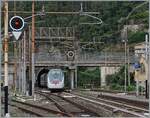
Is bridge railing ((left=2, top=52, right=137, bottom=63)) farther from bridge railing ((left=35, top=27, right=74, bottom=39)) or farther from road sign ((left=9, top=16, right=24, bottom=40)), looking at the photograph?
road sign ((left=9, top=16, right=24, bottom=40))

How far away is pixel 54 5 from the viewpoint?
51.2 m

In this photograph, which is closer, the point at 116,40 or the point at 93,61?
the point at 93,61

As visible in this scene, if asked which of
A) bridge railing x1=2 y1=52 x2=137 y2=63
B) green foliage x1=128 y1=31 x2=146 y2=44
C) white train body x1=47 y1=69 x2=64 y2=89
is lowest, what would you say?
white train body x1=47 y1=69 x2=64 y2=89

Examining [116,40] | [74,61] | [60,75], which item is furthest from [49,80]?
[116,40]

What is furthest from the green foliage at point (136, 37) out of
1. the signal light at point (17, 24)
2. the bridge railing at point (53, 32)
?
the signal light at point (17, 24)

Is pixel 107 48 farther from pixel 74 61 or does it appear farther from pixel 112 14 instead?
pixel 74 61

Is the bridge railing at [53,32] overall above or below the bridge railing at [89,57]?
above

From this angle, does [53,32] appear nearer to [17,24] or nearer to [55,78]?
[55,78]

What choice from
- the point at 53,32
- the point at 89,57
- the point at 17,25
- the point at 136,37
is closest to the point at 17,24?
the point at 17,25

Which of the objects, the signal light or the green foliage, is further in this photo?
the green foliage

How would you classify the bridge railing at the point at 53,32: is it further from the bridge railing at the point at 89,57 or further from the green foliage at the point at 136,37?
the green foliage at the point at 136,37

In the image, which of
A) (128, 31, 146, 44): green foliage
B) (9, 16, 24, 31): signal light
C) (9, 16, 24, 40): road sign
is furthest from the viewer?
(128, 31, 146, 44): green foliage

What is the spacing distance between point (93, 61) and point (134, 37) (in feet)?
68.1

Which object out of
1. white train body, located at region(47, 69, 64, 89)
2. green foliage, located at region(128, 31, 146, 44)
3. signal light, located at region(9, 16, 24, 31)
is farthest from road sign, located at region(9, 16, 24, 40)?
green foliage, located at region(128, 31, 146, 44)
